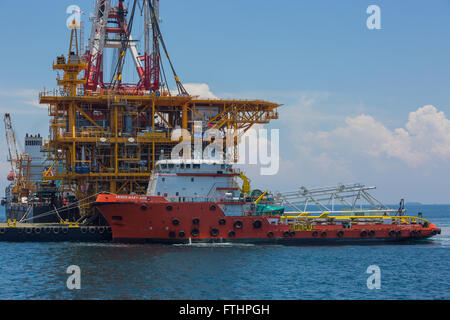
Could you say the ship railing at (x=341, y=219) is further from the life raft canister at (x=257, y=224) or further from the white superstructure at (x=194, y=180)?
the white superstructure at (x=194, y=180)

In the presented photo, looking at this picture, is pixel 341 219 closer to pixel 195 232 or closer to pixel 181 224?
pixel 195 232

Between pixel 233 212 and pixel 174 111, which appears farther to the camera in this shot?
pixel 174 111

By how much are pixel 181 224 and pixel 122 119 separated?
46.2 ft

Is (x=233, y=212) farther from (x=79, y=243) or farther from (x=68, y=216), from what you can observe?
(x=68, y=216)

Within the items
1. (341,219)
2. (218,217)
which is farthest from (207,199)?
(341,219)

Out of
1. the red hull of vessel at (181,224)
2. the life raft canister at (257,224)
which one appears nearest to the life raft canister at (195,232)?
the red hull of vessel at (181,224)

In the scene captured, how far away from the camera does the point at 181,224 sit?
4269 centimetres

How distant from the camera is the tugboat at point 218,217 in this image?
Answer: 42.5 m

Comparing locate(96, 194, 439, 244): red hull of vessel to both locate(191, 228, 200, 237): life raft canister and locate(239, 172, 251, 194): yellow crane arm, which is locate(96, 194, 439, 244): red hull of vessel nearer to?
locate(191, 228, 200, 237): life raft canister

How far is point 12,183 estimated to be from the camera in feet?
250

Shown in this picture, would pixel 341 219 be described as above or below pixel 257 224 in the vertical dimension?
above
